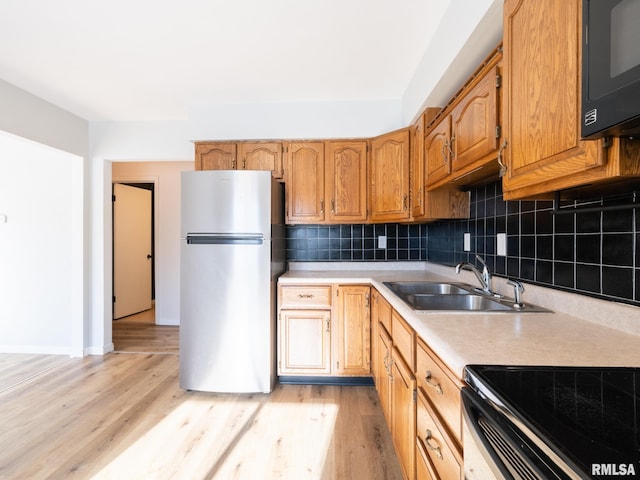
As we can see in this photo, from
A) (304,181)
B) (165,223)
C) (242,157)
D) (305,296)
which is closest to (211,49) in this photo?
(242,157)

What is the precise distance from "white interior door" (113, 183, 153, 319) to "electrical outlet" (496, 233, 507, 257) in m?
4.81

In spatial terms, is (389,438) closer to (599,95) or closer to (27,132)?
(599,95)

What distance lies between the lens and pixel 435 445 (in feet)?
3.44

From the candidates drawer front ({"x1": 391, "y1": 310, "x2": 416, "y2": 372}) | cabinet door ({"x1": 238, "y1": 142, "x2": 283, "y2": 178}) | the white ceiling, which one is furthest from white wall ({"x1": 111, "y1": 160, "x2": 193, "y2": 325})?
drawer front ({"x1": 391, "y1": 310, "x2": 416, "y2": 372})

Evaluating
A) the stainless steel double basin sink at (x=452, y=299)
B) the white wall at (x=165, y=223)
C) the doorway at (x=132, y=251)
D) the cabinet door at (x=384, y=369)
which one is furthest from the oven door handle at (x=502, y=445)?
the doorway at (x=132, y=251)

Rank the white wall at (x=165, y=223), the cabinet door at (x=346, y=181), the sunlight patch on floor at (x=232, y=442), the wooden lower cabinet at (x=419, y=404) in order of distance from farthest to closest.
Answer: the white wall at (x=165, y=223)
the cabinet door at (x=346, y=181)
the sunlight patch on floor at (x=232, y=442)
the wooden lower cabinet at (x=419, y=404)

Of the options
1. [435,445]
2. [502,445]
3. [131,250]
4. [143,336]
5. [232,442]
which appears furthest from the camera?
[131,250]

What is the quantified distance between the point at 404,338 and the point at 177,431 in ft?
5.12

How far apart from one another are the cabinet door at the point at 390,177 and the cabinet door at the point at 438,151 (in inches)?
14.6

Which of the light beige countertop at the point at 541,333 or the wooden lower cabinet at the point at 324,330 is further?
the wooden lower cabinet at the point at 324,330

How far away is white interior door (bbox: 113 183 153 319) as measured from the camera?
4703 mm

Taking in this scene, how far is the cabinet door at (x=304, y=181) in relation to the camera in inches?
113

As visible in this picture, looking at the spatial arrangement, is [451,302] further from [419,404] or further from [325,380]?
[325,380]

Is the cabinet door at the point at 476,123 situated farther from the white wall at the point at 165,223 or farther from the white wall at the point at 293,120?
the white wall at the point at 165,223
